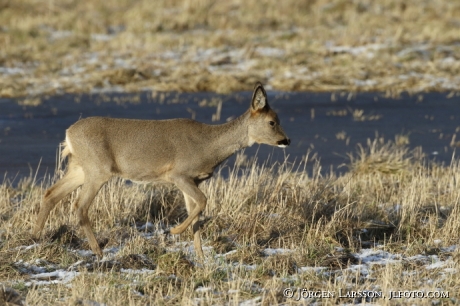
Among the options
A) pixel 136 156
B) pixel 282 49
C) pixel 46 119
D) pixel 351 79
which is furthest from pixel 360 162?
pixel 282 49

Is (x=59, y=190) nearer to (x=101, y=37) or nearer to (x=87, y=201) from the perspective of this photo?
(x=87, y=201)

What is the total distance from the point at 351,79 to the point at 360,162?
9687mm

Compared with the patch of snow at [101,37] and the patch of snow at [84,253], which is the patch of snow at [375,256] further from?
the patch of snow at [101,37]

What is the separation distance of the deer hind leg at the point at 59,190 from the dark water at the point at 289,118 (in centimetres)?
383

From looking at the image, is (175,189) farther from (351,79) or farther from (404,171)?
(351,79)

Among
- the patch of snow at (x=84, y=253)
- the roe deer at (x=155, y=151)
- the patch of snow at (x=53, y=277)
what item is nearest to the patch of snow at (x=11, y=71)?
the roe deer at (x=155, y=151)

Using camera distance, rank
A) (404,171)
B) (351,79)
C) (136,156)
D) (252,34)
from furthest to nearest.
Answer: (252,34)
(351,79)
(404,171)
(136,156)

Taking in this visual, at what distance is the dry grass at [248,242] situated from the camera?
7629 mm

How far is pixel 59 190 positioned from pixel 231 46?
18.4 m

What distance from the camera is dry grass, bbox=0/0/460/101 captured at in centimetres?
2272

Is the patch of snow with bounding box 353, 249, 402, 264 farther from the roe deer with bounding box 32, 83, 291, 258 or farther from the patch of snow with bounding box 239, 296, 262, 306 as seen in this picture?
the patch of snow with bounding box 239, 296, 262, 306

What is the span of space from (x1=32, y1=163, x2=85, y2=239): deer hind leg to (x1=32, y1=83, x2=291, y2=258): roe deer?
0.4 inches

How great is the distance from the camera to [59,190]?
9.60 meters

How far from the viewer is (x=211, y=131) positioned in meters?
9.46
